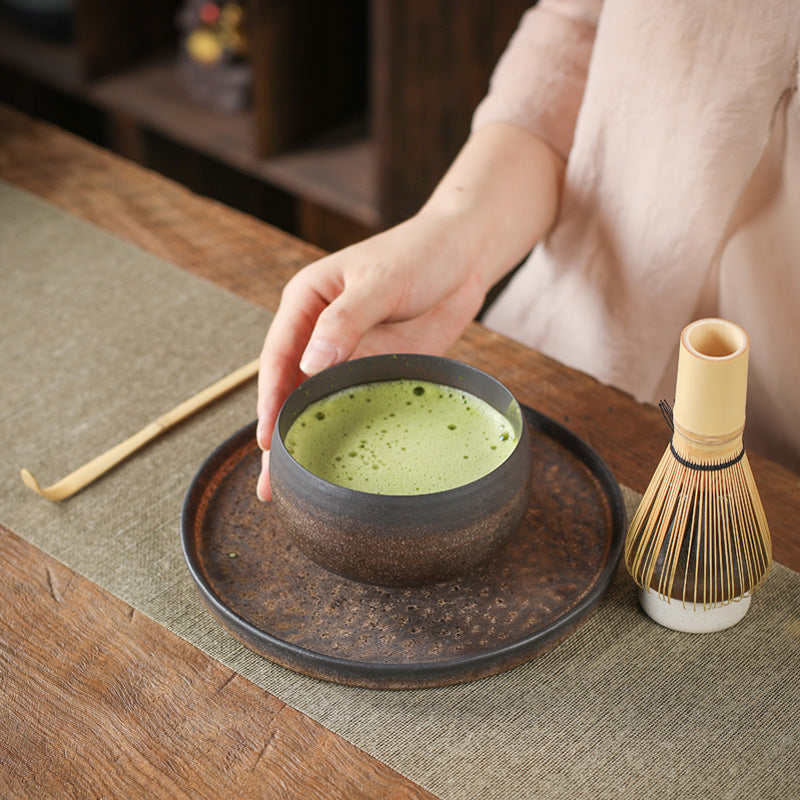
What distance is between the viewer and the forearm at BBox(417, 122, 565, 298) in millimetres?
866

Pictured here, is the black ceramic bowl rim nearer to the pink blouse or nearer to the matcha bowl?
the matcha bowl

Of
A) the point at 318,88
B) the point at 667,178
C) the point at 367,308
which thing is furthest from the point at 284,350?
the point at 318,88

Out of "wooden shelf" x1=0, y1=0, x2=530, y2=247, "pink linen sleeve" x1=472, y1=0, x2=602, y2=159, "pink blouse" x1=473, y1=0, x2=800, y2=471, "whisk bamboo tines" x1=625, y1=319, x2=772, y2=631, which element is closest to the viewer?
"whisk bamboo tines" x1=625, y1=319, x2=772, y2=631

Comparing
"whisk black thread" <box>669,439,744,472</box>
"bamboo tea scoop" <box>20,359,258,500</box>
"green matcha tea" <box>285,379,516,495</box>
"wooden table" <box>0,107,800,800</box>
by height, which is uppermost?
"whisk black thread" <box>669,439,744,472</box>

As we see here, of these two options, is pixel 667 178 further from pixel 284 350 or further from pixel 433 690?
pixel 433 690

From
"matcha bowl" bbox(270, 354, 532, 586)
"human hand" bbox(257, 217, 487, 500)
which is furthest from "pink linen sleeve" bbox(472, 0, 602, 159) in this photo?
"matcha bowl" bbox(270, 354, 532, 586)

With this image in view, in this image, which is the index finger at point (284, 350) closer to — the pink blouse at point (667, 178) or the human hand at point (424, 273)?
the human hand at point (424, 273)

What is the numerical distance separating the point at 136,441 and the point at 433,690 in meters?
0.31

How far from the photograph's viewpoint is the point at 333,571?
59 centimetres

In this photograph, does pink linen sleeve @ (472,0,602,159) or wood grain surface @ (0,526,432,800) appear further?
pink linen sleeve @ (472,0,602,159)

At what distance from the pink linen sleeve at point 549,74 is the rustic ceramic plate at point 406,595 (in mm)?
420

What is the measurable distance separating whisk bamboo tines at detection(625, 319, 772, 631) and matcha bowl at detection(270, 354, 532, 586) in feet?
0.26

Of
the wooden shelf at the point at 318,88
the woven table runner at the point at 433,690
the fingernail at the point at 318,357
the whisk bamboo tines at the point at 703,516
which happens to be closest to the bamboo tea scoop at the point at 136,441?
the woven table runner at the point at 433,690

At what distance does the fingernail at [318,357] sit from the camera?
0.66 m
